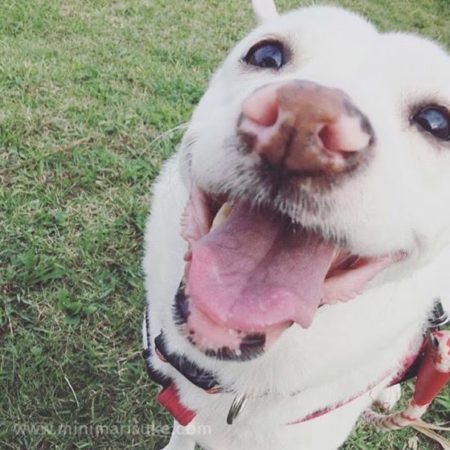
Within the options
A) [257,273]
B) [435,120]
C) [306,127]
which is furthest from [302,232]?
[435,120]

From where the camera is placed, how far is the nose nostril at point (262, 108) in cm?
120

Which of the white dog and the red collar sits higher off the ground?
the white dog

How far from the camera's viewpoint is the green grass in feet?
9.04

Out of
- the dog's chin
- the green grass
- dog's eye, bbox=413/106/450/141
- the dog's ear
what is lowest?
the green grass

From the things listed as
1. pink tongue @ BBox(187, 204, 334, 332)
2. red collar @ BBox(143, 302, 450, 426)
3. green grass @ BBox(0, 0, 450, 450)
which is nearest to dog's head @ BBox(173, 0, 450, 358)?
pink tongue @ BBox(187, 204, 334, 332)

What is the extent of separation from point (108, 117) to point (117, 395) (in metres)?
1.96

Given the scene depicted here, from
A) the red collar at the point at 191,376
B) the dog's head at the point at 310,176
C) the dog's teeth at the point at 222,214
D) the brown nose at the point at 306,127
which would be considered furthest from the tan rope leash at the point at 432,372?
the brown nose at the point at 306,127

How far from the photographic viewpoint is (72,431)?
266cm

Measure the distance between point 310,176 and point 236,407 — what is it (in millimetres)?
948

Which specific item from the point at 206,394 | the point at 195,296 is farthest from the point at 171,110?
the point at 195,296

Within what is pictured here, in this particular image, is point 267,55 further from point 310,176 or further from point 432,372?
point 432,372

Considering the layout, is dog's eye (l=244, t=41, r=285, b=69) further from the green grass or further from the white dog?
the green grass

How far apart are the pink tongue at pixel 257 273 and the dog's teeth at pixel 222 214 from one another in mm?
33

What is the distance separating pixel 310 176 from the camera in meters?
1.23
